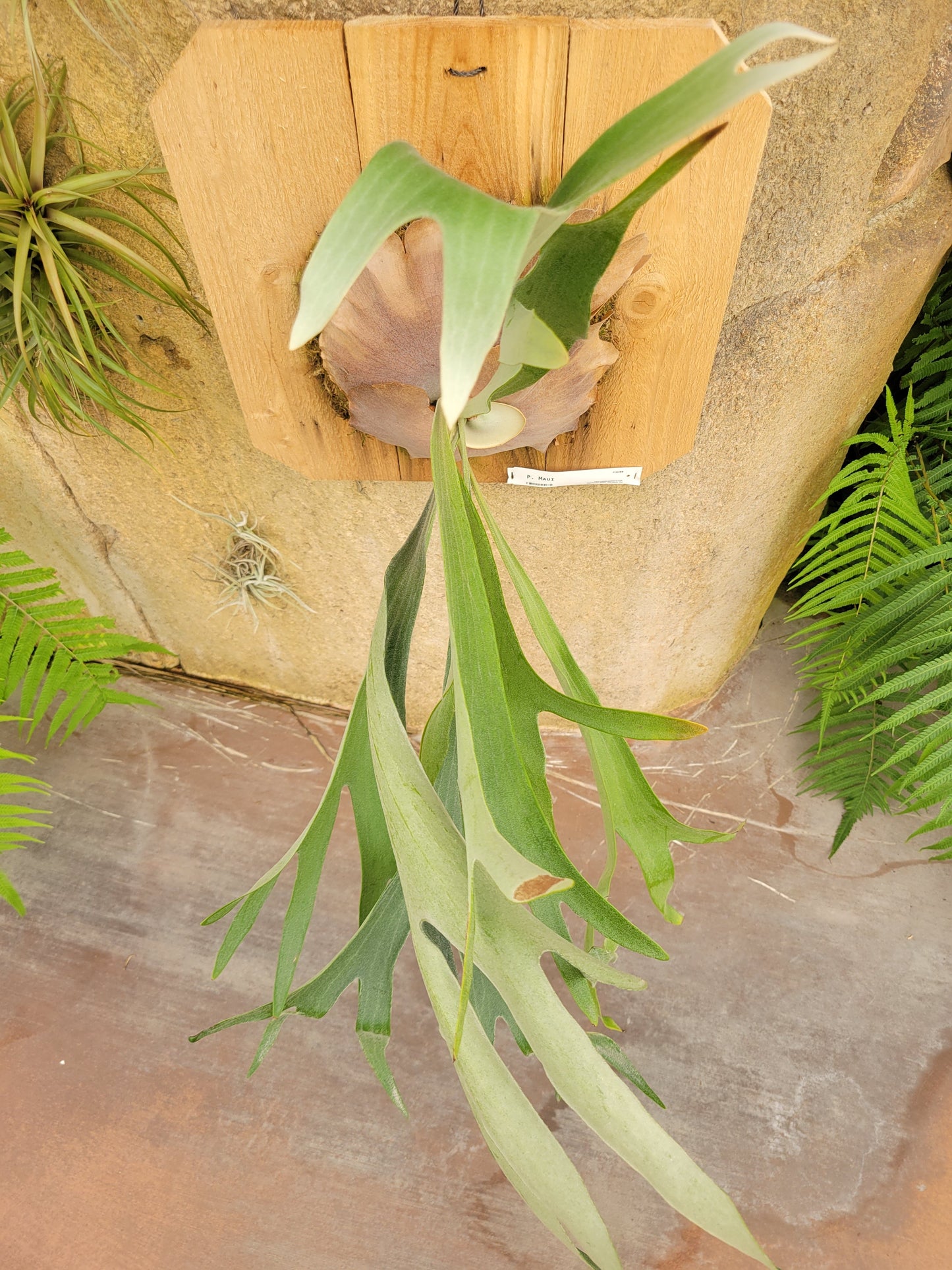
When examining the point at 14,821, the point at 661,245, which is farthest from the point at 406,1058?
the point at 661,245

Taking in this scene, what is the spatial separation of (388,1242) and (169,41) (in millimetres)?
1339

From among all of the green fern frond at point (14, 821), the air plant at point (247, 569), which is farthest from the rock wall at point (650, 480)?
the green fern frond at point (14, 821)

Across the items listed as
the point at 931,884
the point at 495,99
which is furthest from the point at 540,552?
the point at 931,884

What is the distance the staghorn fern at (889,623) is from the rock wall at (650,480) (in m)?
0.09

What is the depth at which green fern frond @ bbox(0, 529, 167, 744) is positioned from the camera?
4.11 feet

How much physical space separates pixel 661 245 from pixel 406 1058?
1.09 m

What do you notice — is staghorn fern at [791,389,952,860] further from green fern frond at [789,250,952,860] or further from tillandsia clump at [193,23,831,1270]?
tillandsia clump at [193,23,831,1270]

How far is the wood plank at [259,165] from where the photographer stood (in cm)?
64

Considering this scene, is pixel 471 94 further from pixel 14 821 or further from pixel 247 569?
pixel 14 821

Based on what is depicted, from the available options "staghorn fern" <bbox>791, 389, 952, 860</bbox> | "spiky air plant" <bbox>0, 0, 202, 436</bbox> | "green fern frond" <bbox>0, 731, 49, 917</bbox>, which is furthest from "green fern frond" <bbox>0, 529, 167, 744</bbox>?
"staghorn fern" <bbox>791, 389, 952, 860</bbox>

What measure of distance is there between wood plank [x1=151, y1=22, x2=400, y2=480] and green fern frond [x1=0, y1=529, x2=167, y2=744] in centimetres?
58

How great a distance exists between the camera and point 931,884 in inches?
53.4

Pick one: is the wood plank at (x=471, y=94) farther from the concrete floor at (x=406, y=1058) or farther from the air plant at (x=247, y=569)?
the concrete floor at (x=406, y=1058)

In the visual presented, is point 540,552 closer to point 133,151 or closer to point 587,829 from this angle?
point 587,829
